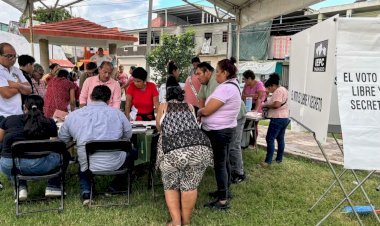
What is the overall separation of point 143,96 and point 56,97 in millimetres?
1485

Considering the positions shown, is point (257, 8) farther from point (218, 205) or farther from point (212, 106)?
point (218, 205)

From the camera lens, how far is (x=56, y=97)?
16.8ft

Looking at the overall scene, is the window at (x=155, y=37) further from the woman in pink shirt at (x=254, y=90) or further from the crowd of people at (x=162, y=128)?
the crowd of people at (x=162, y=128)

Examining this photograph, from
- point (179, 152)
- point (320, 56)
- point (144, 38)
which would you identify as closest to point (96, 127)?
point (179, 152)

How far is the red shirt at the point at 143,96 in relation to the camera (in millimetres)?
4637

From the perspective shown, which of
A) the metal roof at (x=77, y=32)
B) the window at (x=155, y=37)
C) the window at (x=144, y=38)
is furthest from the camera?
the window at (x=144, y=38)

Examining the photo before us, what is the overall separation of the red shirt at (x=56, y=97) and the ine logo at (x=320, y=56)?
3.87m

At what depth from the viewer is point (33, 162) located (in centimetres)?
333

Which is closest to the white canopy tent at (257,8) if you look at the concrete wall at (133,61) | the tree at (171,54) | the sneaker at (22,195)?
the sneaker at (22,195)

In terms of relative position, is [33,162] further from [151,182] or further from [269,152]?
[269,152]

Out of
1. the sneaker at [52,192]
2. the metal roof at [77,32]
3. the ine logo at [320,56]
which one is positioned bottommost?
the sneaker at [52,192]

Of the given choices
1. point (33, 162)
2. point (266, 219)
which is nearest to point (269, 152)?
point (266, 219)

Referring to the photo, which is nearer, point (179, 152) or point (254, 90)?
point (179, 152)

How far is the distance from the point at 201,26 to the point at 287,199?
25743 mm
